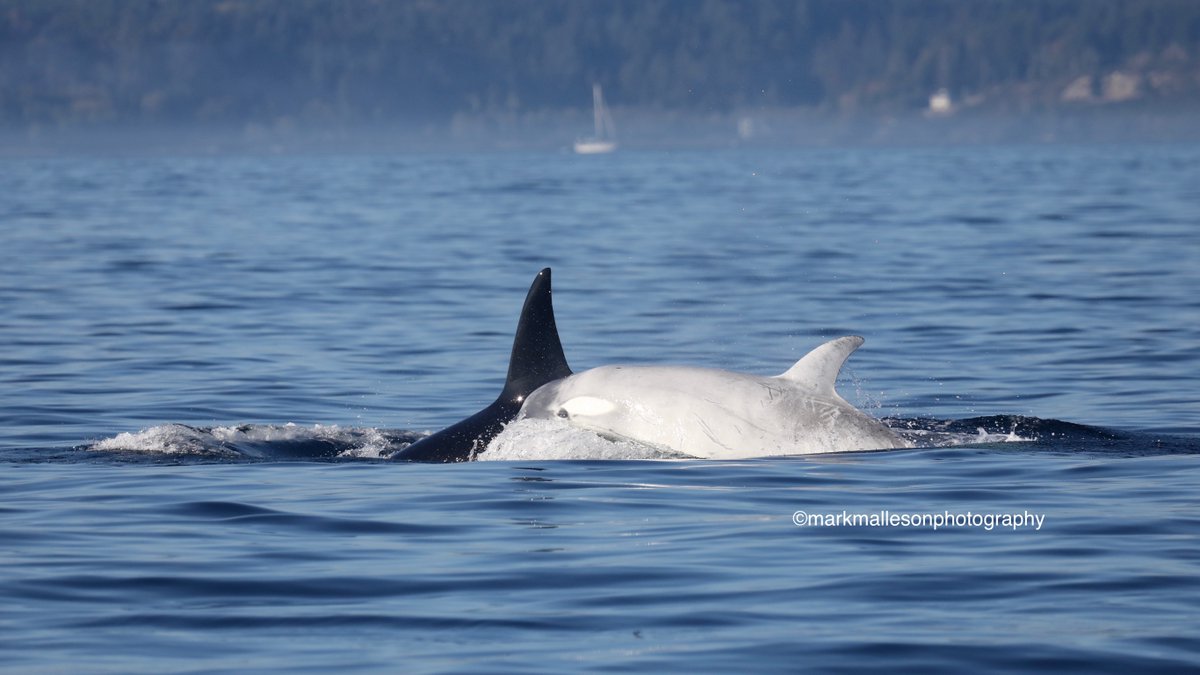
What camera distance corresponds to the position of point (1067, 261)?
2784cm

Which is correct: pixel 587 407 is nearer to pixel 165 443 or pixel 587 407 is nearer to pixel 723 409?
pixel 723 409

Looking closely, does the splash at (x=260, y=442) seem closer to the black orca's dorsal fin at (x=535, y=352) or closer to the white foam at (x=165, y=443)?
the white foam at (x=165, y=443)

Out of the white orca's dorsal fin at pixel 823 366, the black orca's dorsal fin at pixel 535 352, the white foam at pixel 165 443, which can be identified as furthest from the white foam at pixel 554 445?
the white foam at pixel 165 443

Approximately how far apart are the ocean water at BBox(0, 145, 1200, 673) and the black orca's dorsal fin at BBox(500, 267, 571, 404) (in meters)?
0.45

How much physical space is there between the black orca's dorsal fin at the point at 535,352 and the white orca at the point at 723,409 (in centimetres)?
40

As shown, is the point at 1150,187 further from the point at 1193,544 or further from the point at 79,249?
the point at 1193,544

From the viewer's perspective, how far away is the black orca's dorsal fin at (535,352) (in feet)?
37.6

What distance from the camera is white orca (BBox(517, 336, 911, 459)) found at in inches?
433

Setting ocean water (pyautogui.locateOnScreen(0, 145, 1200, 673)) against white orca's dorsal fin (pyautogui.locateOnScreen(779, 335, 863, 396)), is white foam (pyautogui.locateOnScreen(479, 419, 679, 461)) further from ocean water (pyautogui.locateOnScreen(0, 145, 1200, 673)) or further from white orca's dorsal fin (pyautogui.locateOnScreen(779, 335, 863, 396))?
white orca's dorsal fin (pyautogui.locateOnScreen(779, 335, 863, 396))

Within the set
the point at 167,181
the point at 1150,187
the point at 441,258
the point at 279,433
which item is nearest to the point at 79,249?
the point at 441,258

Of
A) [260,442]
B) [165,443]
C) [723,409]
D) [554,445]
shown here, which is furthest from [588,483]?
[165,443]

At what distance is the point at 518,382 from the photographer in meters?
11.6

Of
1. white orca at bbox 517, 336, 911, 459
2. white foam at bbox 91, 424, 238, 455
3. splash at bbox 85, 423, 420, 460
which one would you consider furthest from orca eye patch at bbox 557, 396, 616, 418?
white foam at bbox 91, 424, 238, 455

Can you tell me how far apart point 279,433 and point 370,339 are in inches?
271
